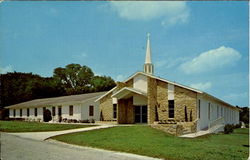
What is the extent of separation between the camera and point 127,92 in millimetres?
24672

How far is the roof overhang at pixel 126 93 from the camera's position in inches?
918

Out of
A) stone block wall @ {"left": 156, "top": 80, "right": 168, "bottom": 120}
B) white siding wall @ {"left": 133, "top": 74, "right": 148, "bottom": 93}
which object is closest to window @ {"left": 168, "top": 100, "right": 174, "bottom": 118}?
stone block wall @ {"left": 156, "top": 80, "right": 168, "bottom": 120}

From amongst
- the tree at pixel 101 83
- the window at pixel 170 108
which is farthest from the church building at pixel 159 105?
the tree at pixel 101 83

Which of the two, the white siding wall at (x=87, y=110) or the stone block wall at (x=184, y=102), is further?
the white siding wall at (x=87, y=110)

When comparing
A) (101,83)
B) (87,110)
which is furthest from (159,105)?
(101,83)

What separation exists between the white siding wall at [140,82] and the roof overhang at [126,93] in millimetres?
743

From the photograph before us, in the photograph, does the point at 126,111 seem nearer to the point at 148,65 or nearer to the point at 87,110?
the point at 148,65

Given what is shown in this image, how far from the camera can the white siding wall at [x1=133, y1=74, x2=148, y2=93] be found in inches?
966

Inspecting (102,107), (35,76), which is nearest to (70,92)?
(35,76)

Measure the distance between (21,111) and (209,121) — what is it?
2692cm

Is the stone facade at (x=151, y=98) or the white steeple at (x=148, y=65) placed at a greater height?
the white steeple at (x=148, y=65)

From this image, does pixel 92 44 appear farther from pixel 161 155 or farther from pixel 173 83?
pixel 173 83

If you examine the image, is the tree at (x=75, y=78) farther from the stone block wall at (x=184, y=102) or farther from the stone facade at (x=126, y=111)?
the stone block wall at (x=184, y=102)

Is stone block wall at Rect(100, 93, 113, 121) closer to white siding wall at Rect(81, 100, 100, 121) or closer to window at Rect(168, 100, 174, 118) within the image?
white siding wall at Rect(81, 100, 100, 121)
